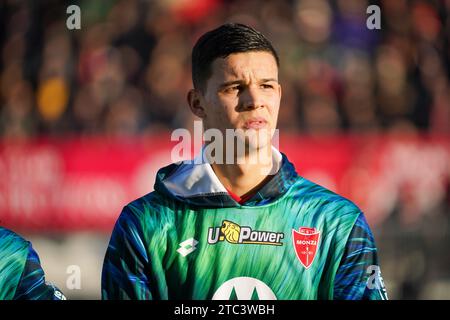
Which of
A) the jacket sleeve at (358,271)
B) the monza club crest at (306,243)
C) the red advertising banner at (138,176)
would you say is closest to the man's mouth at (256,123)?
the monza club crest at (306,243)

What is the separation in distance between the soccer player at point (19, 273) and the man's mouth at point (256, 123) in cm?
131

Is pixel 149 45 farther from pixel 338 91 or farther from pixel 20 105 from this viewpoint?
pixel 338 91

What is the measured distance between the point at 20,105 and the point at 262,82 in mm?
6773

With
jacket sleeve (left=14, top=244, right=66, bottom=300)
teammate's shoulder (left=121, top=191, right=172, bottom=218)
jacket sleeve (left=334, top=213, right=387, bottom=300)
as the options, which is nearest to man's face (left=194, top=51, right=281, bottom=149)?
teammate's shoulder (left=121, top=191, right=172, bottom=218)

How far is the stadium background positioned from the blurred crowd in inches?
0.7

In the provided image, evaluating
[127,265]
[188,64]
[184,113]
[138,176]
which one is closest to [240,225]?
[127,265]

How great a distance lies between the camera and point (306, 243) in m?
3.86

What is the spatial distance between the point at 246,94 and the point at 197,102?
12.0 inches

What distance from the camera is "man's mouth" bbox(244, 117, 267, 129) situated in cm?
373

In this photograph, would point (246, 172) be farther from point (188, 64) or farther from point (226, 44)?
point (188, 64)

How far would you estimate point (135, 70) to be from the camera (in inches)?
399

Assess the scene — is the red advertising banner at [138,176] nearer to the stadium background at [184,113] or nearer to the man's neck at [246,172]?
the stadium background at [184,113]

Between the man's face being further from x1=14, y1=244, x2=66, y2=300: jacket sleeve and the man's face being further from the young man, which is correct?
x1=14, y1=244, x2=66, y2=300: jacket sleeve
